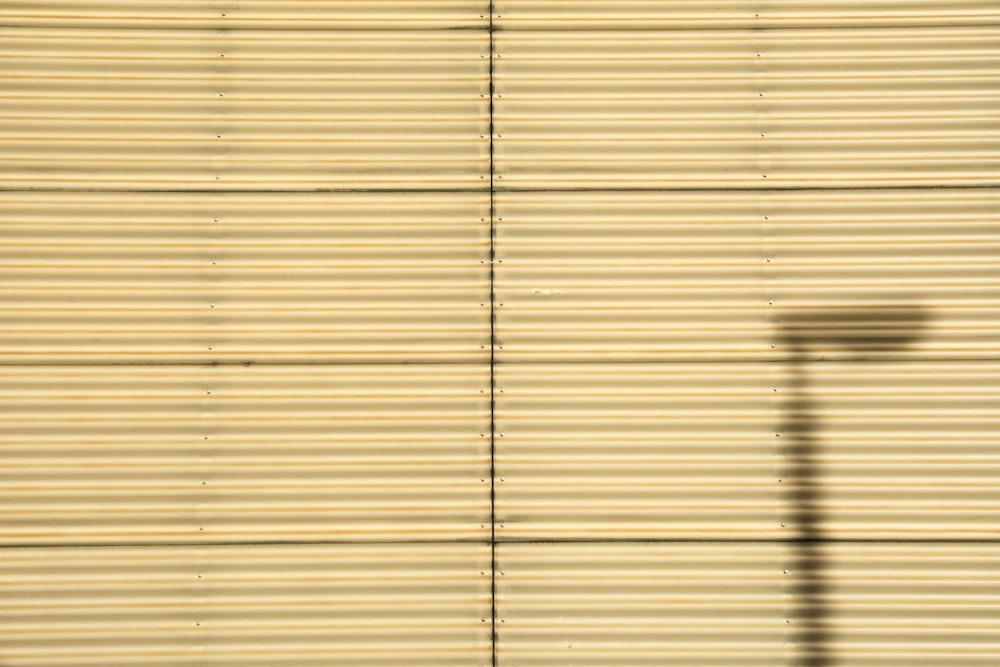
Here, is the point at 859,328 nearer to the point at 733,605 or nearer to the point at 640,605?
the point at 733,605

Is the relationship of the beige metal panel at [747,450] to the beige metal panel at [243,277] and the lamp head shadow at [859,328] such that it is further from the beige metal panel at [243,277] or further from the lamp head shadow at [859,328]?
the beige metal panel at [243,277]

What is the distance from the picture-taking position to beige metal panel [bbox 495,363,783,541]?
2676mm

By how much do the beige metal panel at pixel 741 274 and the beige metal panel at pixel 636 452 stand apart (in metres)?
0.11

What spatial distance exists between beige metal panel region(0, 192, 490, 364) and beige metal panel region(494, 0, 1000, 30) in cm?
84

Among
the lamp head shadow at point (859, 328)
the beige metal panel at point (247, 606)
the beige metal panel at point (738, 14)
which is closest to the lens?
the beige metal panel at point (247, 606)

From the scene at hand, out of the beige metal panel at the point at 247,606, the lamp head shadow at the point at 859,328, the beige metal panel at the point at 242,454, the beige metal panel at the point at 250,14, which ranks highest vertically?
the beige metal panel at the point at 250,14

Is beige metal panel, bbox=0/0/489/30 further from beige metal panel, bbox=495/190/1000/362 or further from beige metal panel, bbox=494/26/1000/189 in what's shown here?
beige metal panel, bbox=495/190/1000/362

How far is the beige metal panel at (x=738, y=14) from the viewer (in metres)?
2.85

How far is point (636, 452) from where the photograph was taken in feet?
8.85

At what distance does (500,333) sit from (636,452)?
659mm

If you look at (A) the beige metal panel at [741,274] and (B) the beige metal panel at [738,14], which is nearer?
(A) the beige metal panel at [741,274]

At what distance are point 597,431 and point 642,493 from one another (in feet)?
0.91

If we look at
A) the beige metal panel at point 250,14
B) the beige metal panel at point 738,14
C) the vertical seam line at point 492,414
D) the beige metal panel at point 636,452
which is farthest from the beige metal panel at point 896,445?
the beige metal panel at point 250,14

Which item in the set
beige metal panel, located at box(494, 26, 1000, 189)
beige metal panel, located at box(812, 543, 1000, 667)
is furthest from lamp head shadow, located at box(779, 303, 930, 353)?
beige metal panel, located at box(812, 543, 1000, 667)
